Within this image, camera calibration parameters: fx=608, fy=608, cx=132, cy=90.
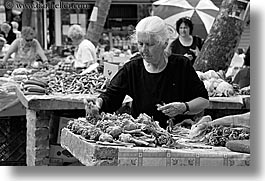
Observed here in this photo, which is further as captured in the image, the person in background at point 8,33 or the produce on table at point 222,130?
the person in background at point 8,33

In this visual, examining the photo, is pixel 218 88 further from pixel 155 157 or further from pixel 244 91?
pixel 155 157

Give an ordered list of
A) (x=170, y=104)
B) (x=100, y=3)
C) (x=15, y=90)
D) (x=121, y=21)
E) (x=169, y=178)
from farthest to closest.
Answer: (x=121, y=21) → (x=100, y=3) → (x=15, y=90) → (x=170, y=104) → (x=169, y=178)

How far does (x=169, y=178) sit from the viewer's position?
2.10 metres

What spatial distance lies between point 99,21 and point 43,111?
3.29 m

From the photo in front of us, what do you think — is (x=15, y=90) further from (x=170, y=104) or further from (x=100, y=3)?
(x=100, y=3)

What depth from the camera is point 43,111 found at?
11.6 feet

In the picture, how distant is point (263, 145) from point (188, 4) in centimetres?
508

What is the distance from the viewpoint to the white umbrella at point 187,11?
6977 mm

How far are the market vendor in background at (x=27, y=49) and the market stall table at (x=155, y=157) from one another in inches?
165

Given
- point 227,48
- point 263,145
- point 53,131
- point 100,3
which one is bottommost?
point 53,131

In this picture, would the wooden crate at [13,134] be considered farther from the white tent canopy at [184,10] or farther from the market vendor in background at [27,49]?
the white tent canopy at [184,10]

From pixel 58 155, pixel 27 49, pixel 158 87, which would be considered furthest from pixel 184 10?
pixel 158 87

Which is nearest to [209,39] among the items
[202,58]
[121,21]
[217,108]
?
[202,58]

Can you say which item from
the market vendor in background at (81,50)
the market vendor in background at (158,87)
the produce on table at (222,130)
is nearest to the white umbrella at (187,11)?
the market vendor in background at (81,50)
